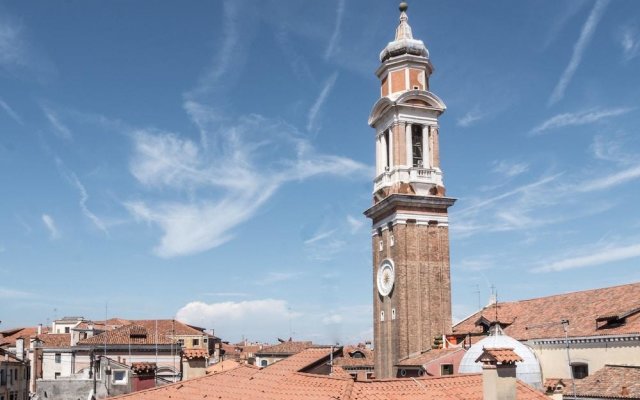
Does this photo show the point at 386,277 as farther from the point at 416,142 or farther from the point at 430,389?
the point at 430,389

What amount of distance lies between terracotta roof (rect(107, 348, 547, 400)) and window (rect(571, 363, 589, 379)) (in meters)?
16.7

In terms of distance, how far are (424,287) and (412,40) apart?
1604 cm

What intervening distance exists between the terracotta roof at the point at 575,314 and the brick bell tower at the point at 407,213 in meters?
3.48

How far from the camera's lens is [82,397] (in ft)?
112

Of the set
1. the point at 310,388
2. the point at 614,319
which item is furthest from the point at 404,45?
the point at 310,388

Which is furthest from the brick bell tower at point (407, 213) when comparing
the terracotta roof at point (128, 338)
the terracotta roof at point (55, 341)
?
the terracotta roof at point (55, 341)

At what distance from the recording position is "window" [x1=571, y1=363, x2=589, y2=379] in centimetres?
3395

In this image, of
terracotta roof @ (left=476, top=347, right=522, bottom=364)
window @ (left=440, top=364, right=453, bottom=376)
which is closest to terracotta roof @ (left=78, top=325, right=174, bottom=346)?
window @ (left=440, top=364, right=453, bottom=376)

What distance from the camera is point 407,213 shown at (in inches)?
1708

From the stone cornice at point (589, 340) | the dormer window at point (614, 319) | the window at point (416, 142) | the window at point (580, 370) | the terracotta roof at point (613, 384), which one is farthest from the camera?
the window at point (416, 142)

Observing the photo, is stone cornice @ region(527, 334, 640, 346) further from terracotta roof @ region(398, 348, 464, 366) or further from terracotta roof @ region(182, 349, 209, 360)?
terracotta roof @ region(182, 349, 209, 360)

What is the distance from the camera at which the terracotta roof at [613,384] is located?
26375 millimetres

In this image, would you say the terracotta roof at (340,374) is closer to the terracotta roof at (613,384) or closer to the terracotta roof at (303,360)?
the terracotta roof at (303,360)

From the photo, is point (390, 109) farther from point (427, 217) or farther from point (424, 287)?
point (424, 287)
